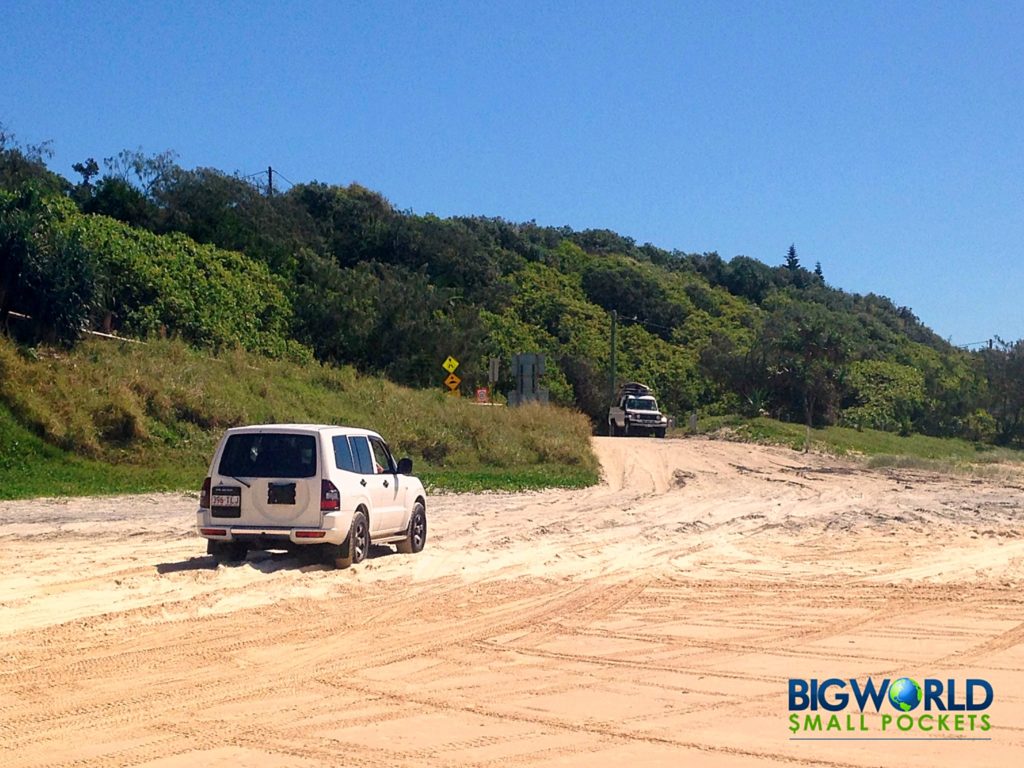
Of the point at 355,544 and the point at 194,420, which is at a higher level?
the point at 194,420

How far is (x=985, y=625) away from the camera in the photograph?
1110cm

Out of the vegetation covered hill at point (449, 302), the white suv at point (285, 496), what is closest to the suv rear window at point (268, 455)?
the white suv at point (285, 496)

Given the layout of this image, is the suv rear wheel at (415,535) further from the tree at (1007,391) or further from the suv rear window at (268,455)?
the tree at (1007,391)

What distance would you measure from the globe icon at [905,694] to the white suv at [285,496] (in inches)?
289

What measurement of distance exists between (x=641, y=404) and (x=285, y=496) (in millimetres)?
42679

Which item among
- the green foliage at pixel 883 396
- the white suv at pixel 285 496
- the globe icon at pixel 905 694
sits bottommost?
the globe icon at pixel 905 694

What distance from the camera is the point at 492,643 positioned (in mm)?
10148

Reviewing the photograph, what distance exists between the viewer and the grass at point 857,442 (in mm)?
51531

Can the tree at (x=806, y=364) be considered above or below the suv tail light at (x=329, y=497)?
above

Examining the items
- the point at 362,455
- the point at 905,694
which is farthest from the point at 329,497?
the point at 905,694

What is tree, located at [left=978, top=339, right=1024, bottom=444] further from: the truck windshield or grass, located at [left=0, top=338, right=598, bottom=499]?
grass, located at [left=0, top=338, right=598, bottom=499]

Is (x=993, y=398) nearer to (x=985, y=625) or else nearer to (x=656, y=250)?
(x=656, y=250)

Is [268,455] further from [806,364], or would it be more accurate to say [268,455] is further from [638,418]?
[806,364]

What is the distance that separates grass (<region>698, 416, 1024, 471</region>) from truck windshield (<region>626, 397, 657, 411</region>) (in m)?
3.71
